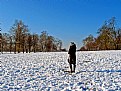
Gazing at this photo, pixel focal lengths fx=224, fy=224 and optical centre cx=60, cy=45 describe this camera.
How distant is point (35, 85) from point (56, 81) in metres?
1.53

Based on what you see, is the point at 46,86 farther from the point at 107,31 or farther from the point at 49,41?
the point at 49,41

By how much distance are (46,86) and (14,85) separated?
69.5 inches

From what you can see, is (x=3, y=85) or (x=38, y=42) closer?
(x=3, y=85)

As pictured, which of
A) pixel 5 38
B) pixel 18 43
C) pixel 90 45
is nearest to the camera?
pixel 18 43

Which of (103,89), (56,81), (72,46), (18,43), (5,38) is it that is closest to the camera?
(103,89)

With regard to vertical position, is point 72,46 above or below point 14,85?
above

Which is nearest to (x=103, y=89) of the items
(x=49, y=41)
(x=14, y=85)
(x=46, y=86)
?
(x=46, y=86)

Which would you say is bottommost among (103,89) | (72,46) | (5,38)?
(103,89)

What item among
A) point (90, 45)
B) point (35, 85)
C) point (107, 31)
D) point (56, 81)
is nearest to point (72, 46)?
point (56, 81)

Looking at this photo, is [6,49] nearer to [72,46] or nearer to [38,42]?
[38,42]

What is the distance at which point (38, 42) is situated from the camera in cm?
8825

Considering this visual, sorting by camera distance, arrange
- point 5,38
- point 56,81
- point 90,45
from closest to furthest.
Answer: point 56,81
point 5,38
point 90,45

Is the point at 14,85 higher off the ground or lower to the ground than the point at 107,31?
lower

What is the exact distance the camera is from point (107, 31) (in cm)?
6831
